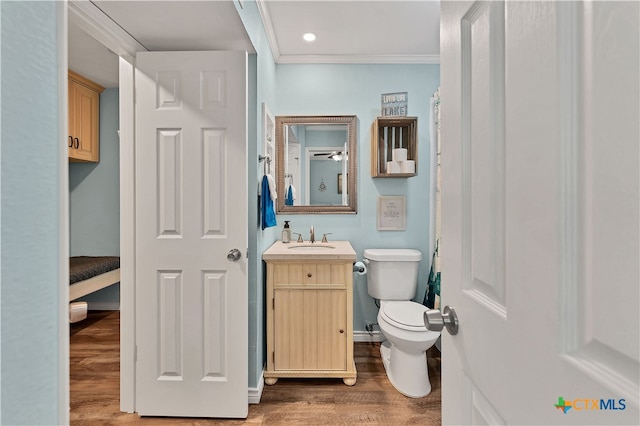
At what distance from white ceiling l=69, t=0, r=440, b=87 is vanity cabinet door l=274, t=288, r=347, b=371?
1.61 m

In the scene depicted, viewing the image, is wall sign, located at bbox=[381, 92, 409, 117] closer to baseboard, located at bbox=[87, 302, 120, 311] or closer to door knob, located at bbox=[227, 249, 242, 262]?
door knob, located at bbox=[227, 249, 242, 262]

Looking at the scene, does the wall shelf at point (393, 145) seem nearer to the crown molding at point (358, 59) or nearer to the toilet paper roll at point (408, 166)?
the toilet paper roll at point (408, 166)

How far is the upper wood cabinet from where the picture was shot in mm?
3097

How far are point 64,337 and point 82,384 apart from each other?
230 centimetres

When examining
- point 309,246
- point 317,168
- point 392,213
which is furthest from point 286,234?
point 392,213

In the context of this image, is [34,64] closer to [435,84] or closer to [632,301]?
[632,301]

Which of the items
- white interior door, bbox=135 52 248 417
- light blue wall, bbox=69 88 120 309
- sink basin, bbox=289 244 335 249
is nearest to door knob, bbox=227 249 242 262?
white interior door, bbox=135 52 248 417

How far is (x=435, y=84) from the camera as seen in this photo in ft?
9.35

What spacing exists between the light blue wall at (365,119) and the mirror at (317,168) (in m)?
0.08

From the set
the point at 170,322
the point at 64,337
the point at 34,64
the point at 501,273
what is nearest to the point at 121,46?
the point at 170,322

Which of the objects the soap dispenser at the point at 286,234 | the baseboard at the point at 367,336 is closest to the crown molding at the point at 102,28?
the soap dispenser at the point at 286,234

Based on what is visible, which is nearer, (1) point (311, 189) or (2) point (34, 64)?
(2) point (34, 64)

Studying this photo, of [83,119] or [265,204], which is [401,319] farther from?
[83,119]

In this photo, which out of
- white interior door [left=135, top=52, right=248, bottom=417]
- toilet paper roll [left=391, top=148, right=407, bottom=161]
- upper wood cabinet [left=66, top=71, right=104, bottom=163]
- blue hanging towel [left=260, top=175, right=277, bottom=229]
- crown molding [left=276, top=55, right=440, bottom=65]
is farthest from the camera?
upper wood cabinet [left=66, top=71, right=104, bottom=163]
